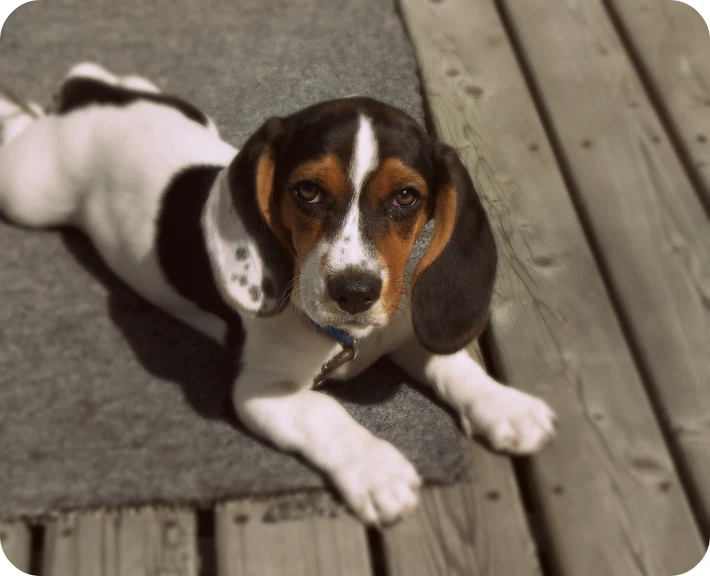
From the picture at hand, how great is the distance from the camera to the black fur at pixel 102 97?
175 inches

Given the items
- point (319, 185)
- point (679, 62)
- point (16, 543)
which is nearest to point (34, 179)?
point (16, 543)

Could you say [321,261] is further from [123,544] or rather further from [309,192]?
[123,544]

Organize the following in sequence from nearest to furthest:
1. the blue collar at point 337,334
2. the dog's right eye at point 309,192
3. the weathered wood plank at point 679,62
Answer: the dog's right eye at point 309,192 → the blue collar at point 337,334 → the weathered wood plank at point 679,62

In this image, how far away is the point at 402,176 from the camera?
3.26m

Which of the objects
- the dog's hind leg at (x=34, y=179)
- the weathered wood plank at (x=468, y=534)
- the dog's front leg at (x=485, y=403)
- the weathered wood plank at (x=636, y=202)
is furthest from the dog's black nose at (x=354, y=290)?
the dog's hind leg at (x=34, y=179)

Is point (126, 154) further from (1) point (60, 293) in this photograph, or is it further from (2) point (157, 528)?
(2) point (157, 528)

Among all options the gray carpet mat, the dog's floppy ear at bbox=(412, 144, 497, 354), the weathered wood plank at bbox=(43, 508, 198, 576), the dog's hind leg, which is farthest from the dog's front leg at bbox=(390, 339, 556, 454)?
the dog's hind leg

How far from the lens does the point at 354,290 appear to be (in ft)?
10.4

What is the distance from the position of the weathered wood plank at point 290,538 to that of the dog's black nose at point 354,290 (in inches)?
31.5

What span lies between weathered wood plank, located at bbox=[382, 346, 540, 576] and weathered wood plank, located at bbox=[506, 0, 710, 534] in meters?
0.68

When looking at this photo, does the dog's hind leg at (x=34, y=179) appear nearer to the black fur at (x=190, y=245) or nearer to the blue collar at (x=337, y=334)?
the black fur at (x=190, y=245)

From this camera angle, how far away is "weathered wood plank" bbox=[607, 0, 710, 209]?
499 centimetres

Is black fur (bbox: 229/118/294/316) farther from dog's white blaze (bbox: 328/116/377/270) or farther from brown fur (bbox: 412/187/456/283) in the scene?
brown fur (bbox: 412/187/456/283)

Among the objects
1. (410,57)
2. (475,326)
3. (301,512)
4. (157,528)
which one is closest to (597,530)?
(475,326)
